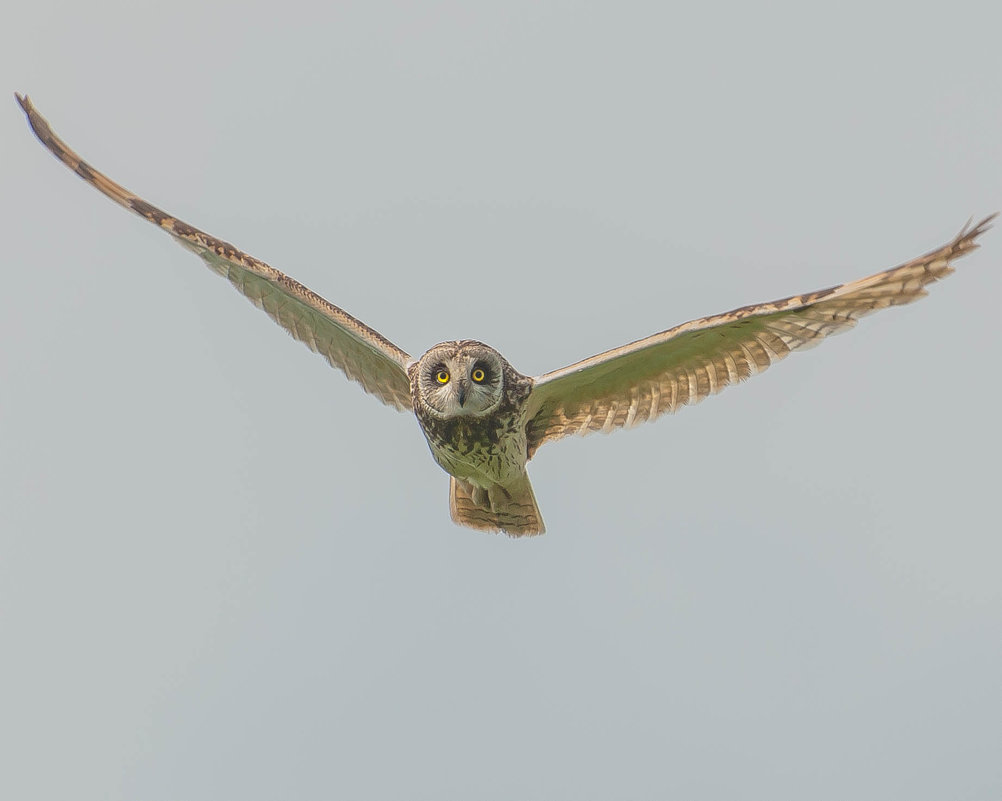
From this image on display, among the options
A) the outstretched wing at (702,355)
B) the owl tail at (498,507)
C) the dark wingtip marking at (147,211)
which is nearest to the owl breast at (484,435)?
the outstretched wing at (702,355)

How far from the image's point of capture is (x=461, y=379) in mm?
10516

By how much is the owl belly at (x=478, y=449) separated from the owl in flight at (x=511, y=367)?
1cm

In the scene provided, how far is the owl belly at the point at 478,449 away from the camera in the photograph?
10.9 meters

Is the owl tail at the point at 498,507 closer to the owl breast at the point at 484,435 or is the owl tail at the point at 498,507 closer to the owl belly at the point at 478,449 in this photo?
the owl belly at the point at 478,449

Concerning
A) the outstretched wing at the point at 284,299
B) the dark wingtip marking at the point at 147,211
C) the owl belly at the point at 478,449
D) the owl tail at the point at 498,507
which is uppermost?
the dark wingtip marking at the point at 147,211

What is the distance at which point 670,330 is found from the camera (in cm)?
1035

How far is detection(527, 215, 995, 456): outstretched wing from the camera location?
33.1ft

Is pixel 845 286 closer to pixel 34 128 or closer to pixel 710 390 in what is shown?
pixel 710 390

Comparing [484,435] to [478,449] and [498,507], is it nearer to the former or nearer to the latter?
[478,449]

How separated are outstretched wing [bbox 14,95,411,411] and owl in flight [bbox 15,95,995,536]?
0.04ft

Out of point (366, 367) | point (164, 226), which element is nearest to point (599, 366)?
point (366, 367)

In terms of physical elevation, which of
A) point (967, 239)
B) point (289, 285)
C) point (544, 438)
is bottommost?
point (967, 239)

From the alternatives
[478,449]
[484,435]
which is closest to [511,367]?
[484,435]

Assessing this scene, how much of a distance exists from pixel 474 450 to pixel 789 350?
2.48 meters
